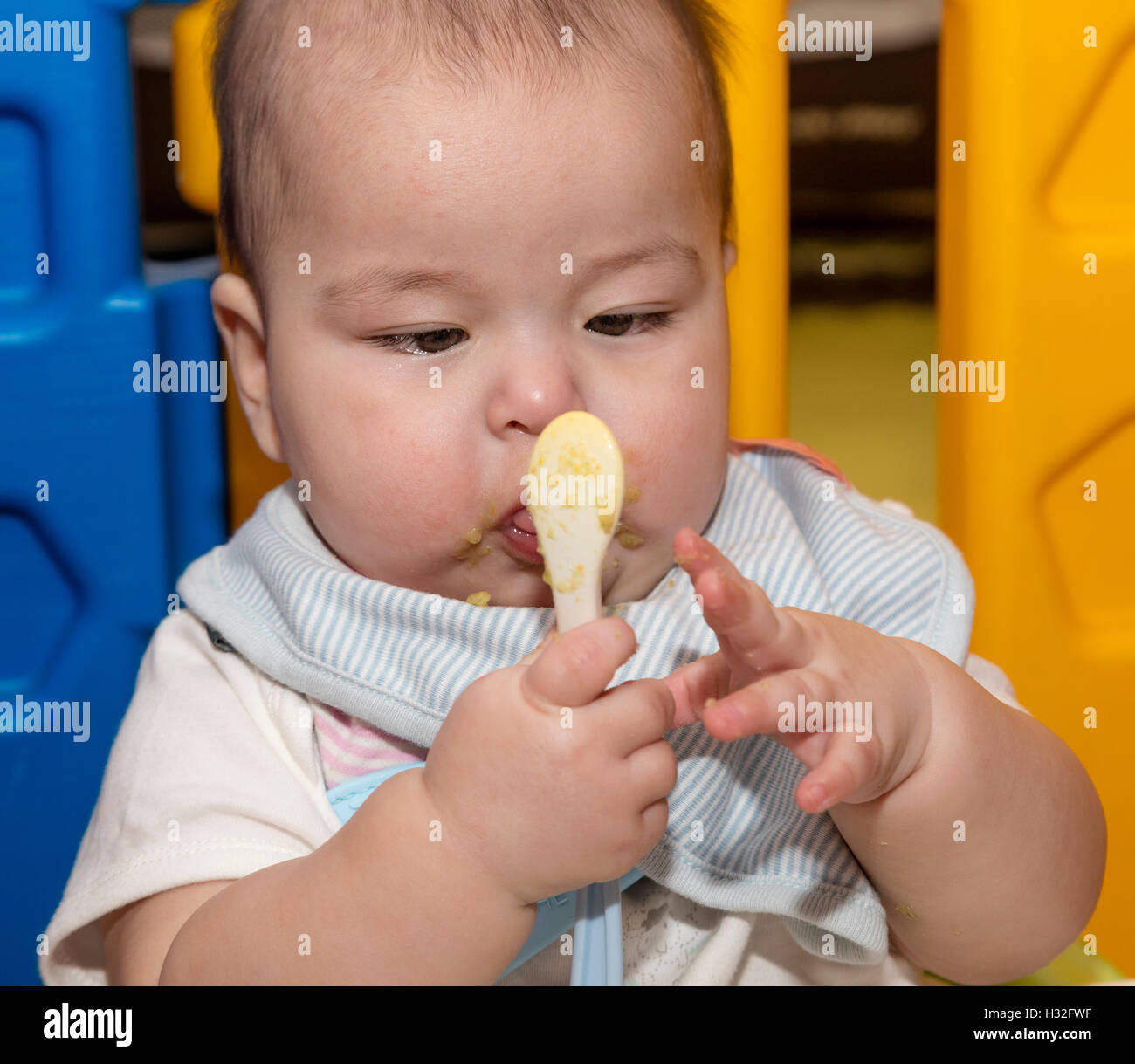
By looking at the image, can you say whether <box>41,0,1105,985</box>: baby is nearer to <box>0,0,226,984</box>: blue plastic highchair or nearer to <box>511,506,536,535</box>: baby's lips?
<box>511,506,536,535</box>: baby's lips

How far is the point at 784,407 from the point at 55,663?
74cm

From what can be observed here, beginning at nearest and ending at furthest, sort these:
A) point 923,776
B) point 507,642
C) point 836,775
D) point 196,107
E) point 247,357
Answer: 1. point 836,775
2. point 923,776
3. point 507,642
4. point 247,357
5. point 196,107

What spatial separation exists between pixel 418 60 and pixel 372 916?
540mm

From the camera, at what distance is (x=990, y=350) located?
3.68 ft

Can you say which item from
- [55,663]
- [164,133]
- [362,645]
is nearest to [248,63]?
[362,645]

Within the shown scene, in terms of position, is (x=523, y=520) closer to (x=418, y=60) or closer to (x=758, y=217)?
(x=418, y=60)

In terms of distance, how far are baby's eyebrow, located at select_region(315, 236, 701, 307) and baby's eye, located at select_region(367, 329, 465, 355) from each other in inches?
1.2

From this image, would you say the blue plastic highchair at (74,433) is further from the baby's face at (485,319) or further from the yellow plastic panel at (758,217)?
the yellow plastic panel at (758,217)

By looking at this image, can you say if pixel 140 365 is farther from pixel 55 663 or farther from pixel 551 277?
pixel 551 277

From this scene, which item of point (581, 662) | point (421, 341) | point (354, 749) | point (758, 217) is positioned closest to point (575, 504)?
point (581, 662)

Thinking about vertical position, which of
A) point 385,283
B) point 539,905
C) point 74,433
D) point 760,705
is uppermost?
point 385,283

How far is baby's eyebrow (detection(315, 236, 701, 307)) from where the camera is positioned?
31.6 inches

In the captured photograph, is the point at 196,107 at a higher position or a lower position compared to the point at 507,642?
higher

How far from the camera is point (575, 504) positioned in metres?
0.70
